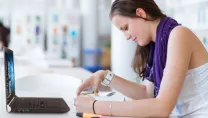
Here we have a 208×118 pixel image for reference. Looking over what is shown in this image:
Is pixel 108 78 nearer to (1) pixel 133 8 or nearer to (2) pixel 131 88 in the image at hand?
(2) pixel 131 88

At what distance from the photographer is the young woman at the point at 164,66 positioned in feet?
4.54

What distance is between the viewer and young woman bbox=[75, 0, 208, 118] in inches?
54.5

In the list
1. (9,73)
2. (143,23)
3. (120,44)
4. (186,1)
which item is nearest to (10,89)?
(9,73)

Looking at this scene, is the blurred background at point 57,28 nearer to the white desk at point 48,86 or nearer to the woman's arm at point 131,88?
the white desk at point 48,86

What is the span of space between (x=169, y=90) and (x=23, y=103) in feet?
2.39

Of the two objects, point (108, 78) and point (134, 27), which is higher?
point (134, 27)

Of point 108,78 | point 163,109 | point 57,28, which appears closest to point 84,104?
point 163,109

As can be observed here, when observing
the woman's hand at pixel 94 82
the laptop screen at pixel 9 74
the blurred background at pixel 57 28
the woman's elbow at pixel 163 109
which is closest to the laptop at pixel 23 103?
the laptop screen at pixel 9 74

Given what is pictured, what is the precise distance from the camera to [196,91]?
1.56 m

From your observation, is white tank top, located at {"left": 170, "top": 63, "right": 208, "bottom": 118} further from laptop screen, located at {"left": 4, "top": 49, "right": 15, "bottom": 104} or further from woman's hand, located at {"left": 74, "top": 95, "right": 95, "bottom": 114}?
laptop screen, located at {"left": 4, "top": 49, "right": 15, "bottom": 104}

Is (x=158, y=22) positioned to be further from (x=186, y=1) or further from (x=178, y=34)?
(x=186, y=1)

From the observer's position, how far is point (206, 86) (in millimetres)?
1550

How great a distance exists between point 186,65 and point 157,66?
207mm

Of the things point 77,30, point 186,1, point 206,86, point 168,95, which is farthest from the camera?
point 77,30
